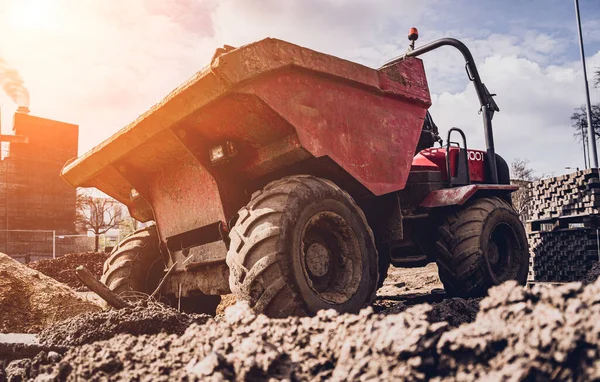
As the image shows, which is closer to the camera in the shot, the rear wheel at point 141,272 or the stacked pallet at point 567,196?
the rear wheel at point 141,272

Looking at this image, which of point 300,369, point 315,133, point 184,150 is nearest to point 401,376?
point 300,369

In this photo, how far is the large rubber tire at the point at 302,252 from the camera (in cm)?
302

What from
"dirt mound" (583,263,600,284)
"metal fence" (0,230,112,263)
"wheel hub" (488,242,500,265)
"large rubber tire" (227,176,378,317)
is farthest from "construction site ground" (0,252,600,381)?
"metal fence" (0,230,112,263)

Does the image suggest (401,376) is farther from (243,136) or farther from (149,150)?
(149,150)

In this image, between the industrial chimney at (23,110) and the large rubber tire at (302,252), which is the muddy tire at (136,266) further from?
the industrial chimney at (23,110)

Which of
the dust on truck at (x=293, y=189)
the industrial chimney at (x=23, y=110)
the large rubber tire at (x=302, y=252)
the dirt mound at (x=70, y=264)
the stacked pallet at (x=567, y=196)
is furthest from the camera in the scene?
the industrial chimney at (x=23, y=110)

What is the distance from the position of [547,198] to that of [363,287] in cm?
533

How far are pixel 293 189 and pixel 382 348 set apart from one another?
72.2 inches

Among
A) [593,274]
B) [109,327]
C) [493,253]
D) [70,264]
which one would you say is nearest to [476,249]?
[493,253]

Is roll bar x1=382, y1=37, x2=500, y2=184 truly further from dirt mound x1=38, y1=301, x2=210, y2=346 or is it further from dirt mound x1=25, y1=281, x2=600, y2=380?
dirt mound x1=25, y1=281, x2=600, y2=380

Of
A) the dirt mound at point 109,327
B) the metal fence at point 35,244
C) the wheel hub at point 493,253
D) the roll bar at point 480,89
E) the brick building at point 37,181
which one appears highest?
the brick building at point 37,181

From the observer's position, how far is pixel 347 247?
361 cm

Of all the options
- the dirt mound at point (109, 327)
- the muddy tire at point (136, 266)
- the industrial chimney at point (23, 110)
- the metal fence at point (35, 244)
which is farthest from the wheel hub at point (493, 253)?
the industrial chimney at point (23, 110)

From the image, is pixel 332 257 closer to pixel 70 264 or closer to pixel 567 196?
pixel 567 196
